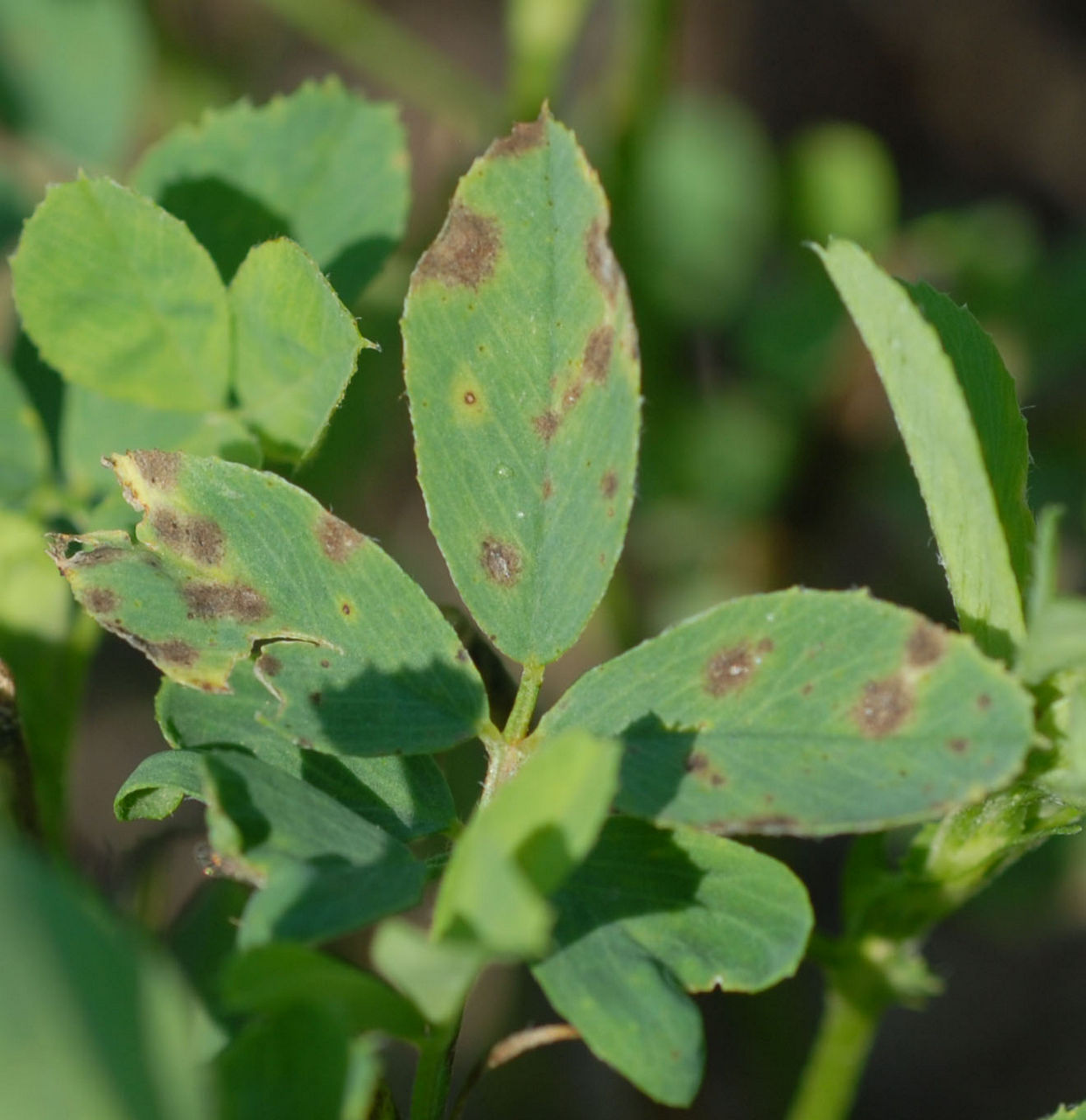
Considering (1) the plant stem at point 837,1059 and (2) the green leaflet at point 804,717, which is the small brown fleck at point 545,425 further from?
(1) the plant stem at point 837,1059

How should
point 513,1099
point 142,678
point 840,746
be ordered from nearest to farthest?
point 840,746 → point 513,1099 → point 142,678

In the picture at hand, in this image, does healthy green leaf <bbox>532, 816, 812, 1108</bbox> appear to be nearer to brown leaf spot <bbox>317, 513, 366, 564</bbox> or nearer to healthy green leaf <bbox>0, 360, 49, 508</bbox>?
brown leaf spot <bbox>317, 513, 366, 564</bbox>

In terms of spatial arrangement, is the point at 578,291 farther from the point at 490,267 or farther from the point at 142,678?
the point at 142,678

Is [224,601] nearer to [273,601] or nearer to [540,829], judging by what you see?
[273,601]

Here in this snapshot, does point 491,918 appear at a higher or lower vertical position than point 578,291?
lower

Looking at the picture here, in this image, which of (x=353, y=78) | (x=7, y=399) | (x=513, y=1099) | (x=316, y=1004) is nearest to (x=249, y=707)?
(x=316, y=1004)

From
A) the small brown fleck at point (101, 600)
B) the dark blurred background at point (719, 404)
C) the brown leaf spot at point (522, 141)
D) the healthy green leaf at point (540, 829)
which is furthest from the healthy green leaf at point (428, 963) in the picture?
the dark blurred background at point (719, 404)
